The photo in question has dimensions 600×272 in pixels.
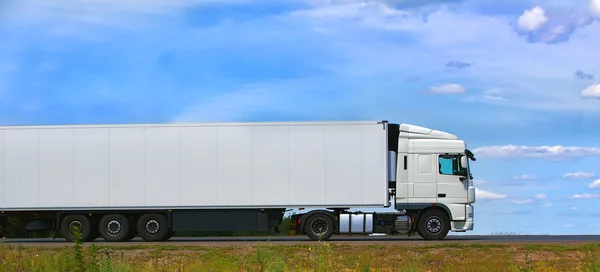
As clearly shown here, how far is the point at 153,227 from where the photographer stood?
2783cm

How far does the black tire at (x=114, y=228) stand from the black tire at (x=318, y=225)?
5.88 meters

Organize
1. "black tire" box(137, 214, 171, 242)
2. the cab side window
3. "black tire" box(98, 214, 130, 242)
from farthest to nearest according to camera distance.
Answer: "black tire" box(98, 214, 130, 242) → "black tire" box(137, 214, 171, 242) → the cab side window

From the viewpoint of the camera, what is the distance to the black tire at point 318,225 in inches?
1068

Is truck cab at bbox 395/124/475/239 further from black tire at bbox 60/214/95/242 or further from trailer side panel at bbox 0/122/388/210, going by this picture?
black tire at bbox 60/214/95/242

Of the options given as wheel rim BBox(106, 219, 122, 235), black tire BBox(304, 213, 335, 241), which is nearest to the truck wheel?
black tire BBox(304, 213, 335, 241)

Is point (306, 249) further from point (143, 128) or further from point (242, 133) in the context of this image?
point (143, 128)

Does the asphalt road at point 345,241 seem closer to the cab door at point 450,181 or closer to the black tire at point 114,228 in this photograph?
the black tire at point 114,228

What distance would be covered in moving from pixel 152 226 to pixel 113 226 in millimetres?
1328

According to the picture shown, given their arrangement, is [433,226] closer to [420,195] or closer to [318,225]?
[420,195]

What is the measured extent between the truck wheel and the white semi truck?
0.03 meters

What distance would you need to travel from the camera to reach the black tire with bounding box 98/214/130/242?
1099 inches

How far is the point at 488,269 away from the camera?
14.7 meters

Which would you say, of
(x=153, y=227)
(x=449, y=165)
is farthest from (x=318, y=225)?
(x=153, y=227)

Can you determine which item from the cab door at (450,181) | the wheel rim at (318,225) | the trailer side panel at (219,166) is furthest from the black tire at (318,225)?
the cab door at (450,181)
